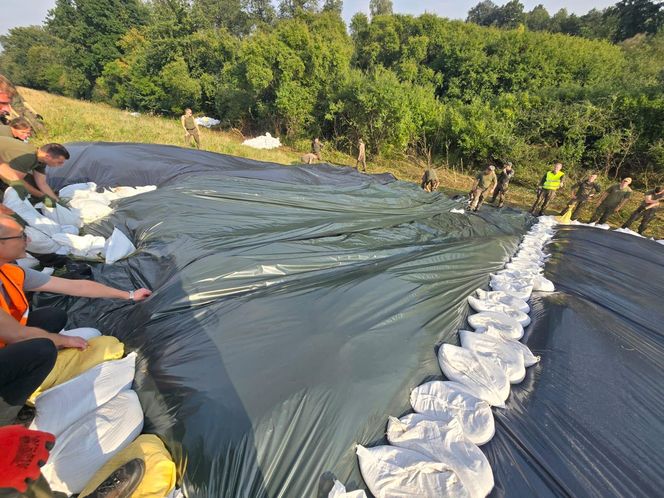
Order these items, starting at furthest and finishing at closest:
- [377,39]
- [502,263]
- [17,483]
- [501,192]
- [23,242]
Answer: [377,39]
[501,192]
[502,263]
[23,242]
[17,483]

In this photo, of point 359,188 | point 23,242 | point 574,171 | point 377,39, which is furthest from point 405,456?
point 377,39

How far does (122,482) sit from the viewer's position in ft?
3.22

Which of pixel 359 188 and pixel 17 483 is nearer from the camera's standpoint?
pixel 17 483

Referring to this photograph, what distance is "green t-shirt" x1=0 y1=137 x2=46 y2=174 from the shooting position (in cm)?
252

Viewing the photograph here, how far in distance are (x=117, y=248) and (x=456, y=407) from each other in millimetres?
2617

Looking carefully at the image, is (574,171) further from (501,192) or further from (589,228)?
(589,228)

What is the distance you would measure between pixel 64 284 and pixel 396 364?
1825 millimetres

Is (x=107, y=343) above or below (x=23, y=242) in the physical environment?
below

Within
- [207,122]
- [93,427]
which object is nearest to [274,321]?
[93,427]

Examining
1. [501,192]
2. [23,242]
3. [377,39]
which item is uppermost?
[377,39]

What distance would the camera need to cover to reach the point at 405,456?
3.82 ft

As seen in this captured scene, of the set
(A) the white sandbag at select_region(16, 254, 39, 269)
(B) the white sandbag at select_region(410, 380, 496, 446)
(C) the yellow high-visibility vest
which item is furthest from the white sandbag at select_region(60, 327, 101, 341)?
(C) the yellow high-visibility vest

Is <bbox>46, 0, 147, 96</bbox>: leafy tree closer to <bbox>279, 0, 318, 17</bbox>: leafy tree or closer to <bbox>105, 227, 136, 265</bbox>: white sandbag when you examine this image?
<bbox>279, 0, 318, 17</bbox>: leafy tree

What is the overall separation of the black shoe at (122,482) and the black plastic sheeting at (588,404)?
1.29 meters
